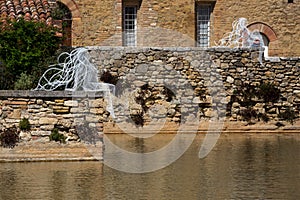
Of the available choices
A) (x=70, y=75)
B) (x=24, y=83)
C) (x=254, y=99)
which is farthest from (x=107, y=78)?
(x=24, y=83)

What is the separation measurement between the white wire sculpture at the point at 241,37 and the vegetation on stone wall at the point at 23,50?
30.2 feet

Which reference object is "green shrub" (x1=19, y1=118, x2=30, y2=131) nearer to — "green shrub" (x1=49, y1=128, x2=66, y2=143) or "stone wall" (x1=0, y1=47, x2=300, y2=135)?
"green shrub" (x1=49, y1=128, x2=66, y2=143)

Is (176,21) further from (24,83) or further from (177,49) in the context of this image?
(24,83)

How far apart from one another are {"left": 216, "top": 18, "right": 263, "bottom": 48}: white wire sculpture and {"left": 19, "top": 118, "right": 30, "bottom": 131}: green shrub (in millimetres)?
10783

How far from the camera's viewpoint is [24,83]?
14625mm

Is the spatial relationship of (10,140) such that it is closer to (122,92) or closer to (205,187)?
(205,187)

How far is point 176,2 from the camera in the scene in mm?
25391

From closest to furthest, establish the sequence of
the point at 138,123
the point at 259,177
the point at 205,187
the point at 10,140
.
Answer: the point at 205,187 → the point at 259,177 → the point at 10,140 → the point at 138,123

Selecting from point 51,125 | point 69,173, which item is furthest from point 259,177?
Result: point 51,125

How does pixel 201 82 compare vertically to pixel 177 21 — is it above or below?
below

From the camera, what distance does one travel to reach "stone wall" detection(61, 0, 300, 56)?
81.4 ft

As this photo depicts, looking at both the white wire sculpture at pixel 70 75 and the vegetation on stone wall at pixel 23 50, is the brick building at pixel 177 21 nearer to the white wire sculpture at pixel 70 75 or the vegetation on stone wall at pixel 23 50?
the white wire sculpture at pixel 70 75

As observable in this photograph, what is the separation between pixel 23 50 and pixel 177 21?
1123cm

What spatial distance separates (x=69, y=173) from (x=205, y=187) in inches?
104
